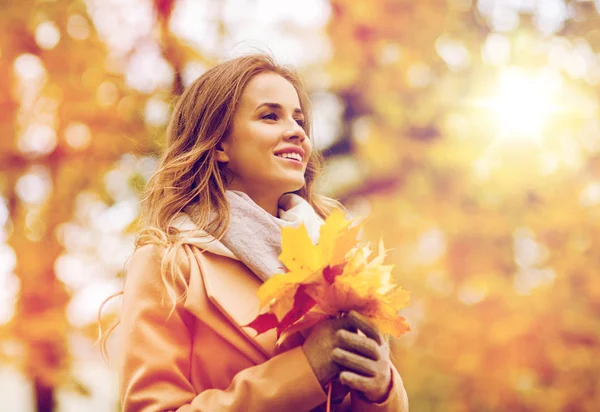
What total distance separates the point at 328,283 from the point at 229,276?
0.41m

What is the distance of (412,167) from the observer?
375cm

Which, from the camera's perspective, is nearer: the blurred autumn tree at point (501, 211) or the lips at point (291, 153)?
the lips at point (291, 153)

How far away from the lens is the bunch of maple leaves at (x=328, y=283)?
132 cm

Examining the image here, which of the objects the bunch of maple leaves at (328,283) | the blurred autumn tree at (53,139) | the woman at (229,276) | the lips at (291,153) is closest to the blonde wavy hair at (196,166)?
the woman at (229,276)

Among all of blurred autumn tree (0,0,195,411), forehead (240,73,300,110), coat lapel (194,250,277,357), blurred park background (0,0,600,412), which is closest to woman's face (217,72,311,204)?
forehead (240,73,300,110)

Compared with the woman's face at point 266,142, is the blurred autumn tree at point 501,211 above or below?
below

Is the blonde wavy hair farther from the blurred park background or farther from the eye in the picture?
the blurred park background

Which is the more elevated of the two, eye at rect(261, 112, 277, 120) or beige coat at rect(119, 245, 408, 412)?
eye at rect(261, 112, 277, 120)

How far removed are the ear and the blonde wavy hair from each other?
0.05ft

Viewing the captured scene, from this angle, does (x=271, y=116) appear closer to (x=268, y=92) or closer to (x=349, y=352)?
(x=268, y=92)

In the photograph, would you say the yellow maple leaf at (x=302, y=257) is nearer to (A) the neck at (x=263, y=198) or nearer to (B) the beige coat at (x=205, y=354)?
(B) the beige coat at (x=205, y=354)

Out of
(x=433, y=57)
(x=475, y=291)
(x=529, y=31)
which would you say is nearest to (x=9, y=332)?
(x=475, y=291)

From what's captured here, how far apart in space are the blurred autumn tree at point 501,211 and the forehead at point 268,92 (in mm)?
1888

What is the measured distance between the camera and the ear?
5.98 ft
